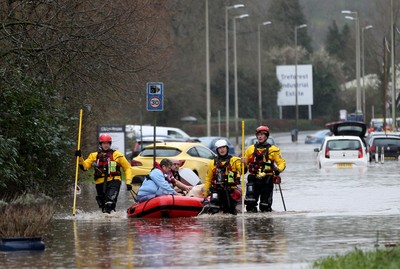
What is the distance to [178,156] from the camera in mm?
35094

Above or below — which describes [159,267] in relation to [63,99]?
below

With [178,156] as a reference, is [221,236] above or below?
below

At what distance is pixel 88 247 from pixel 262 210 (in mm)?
6674

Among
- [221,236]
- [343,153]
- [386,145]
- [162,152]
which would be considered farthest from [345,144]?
[221,236]

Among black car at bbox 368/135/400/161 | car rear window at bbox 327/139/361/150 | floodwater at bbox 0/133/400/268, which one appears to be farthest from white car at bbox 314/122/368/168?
floodwater at bbox 0/133/400/268

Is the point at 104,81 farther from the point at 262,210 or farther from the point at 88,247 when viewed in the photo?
the point at 88,247

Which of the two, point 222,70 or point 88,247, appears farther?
point 222,70

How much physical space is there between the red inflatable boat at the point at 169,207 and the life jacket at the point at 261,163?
1165 mm

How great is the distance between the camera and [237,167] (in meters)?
22.3

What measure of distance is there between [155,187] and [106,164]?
104 centimetres

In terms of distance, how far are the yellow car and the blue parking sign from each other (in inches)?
193

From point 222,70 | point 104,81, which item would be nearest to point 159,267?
point 104,81

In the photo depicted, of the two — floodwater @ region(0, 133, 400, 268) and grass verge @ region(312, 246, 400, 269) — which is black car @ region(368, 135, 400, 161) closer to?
floodwater @ region(0, 133, 400, 268)

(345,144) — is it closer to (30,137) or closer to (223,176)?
(30,137)
